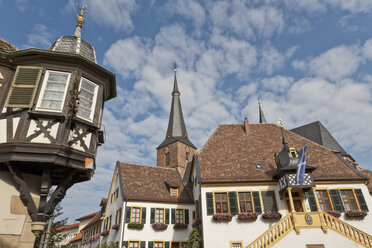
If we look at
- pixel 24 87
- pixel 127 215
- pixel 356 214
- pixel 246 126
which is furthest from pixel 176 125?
pixel 24 87

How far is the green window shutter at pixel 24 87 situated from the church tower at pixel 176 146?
3532 centimetres

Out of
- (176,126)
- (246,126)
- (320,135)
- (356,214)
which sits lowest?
(356,214)

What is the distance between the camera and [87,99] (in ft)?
32.3

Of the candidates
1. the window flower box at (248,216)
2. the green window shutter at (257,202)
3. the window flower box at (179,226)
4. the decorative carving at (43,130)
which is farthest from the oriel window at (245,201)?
Answer: the decorative carving at (43,130)

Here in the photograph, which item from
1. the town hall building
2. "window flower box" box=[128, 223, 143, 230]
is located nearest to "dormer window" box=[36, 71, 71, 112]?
the town hall building

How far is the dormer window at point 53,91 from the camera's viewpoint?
29.2 feet

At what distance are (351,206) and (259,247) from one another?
7578 mm

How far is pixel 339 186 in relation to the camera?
17250 mm

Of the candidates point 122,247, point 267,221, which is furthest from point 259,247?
point 122,247

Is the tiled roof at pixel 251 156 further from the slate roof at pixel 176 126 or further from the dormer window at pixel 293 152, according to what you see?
the slate roof at pixel 176 126

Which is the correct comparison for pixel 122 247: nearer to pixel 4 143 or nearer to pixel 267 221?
pixel 267 221

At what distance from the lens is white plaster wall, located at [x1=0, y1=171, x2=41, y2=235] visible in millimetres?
8141

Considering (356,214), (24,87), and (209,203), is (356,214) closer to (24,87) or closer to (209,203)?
(209,203)

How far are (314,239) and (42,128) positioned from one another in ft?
50.0
